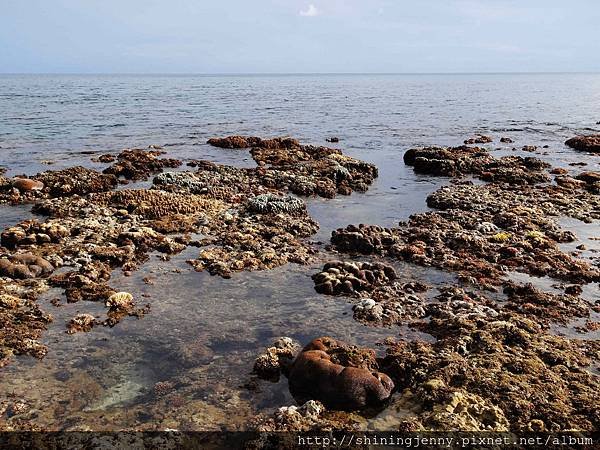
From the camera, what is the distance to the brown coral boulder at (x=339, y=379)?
275 inches

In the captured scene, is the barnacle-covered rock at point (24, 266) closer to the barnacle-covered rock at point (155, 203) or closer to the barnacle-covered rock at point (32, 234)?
the barnacle-covered rock at point (32, 234)

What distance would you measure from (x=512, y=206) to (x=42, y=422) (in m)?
16.7

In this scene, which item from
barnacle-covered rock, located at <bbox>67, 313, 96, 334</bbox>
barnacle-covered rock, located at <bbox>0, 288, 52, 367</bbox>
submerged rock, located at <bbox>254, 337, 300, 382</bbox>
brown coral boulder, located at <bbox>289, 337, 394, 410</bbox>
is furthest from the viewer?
barnacle-covered rock, located at <bbox>67, 313, 96, 334</bbox>

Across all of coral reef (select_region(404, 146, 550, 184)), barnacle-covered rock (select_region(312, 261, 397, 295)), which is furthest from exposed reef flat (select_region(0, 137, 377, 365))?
coral reef (select_region(404, 146, 550, 184))

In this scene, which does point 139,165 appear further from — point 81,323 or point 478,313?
point 478,313

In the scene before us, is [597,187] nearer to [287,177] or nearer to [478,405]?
[287,177]

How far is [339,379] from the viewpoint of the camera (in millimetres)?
7109

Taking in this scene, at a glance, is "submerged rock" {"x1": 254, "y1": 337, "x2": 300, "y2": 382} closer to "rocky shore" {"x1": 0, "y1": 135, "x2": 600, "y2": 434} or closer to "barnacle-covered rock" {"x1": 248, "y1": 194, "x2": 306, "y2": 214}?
"rocky shore" {"x1": 0, "y1": 135, "x2": 600, "y2": 434}

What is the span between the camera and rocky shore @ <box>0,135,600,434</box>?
705 centimetres

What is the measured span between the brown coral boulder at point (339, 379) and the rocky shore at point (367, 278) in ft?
0.07

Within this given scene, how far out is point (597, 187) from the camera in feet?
67.9

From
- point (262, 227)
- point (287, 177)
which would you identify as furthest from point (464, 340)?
point (287, 177)

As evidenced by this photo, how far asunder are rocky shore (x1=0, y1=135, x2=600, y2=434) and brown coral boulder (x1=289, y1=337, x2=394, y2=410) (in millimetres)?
23

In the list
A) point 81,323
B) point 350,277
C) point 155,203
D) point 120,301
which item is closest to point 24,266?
point 120,301
